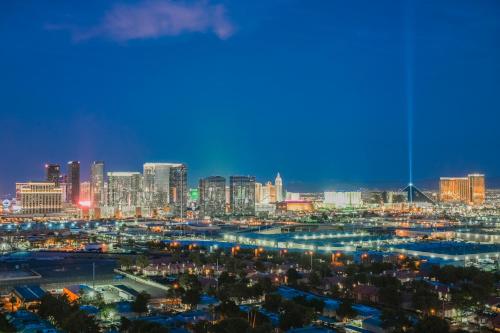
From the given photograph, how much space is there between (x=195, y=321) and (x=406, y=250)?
483 inches

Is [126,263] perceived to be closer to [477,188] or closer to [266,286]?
[266,286]

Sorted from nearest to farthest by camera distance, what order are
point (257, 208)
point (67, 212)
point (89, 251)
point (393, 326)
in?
1. point (393, 326)
2. point (89, 251)
3. point (67, 212)
4. point (257, 208)

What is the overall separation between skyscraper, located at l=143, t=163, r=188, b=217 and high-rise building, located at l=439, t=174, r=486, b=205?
35.7 meters

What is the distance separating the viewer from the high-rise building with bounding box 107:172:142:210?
2298 inches

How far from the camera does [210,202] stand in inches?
2235

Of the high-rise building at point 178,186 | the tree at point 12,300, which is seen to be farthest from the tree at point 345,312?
the high-rise building at point 178,186

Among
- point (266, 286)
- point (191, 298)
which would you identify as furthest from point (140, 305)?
point (266, 286)

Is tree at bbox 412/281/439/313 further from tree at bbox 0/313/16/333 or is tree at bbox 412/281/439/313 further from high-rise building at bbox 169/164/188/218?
high-rise building at bbox 169/164/188/218

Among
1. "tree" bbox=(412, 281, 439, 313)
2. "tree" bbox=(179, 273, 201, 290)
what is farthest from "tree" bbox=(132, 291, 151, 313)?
"tree" bbox=(412, 281, 439, 313)

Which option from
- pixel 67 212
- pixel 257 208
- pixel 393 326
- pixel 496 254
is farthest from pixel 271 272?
pixel 257 208

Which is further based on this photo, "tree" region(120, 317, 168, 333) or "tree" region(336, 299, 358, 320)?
"tree" region(336, 299, 358, 320)

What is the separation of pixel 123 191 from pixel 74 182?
11.4 m

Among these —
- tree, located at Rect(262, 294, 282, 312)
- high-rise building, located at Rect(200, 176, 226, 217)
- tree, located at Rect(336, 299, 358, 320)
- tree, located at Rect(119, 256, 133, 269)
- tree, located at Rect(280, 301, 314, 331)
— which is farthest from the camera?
high-rise building, located at Rect(200, 176, 226, 217)

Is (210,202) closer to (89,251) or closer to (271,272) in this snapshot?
(89,251)
